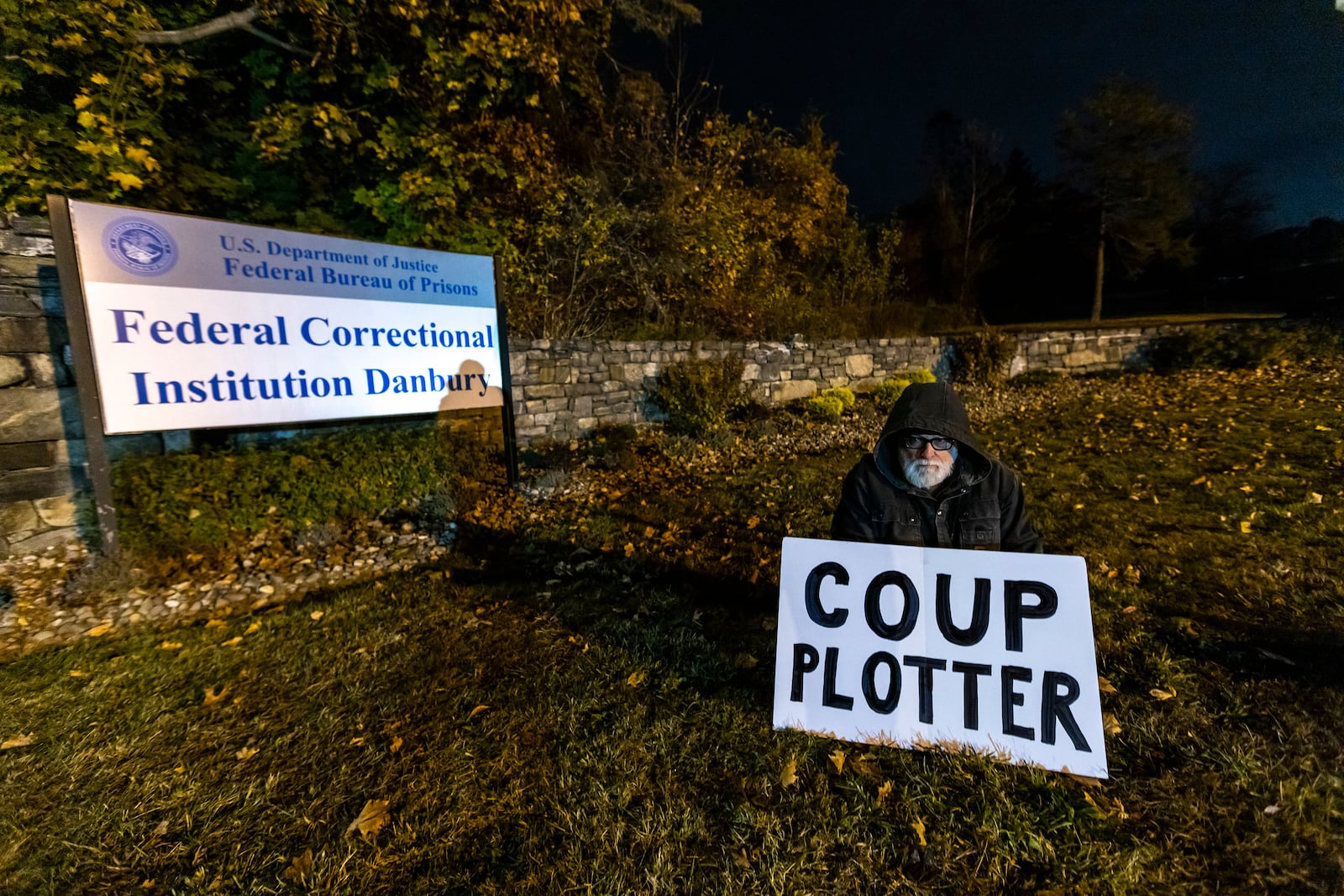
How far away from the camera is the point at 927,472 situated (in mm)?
2207

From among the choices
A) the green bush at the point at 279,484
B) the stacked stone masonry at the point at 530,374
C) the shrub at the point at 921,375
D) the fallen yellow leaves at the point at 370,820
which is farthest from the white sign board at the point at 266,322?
the shrub at the point at 921,375

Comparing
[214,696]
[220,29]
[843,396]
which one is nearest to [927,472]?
[214,696]

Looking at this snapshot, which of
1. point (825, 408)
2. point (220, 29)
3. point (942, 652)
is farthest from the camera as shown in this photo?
point (825, 408)

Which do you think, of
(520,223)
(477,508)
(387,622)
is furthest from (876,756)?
(520,223)

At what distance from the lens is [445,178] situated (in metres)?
6.88

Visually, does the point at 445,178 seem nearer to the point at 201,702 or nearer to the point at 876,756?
the point at 201,702

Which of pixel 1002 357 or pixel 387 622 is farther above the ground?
pixel 1002 357

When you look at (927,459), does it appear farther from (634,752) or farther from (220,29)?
(220,29)

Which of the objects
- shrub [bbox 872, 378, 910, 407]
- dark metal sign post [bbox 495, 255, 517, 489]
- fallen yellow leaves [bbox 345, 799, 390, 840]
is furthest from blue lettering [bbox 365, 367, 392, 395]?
shrub [bbox 872, 378, 910, 407]

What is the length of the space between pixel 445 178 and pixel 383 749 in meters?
6.85

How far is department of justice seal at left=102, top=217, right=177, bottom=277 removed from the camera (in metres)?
3.52

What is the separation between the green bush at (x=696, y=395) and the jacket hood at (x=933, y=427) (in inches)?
207

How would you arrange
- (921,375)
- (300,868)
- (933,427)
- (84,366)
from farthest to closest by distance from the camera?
(921,375) < (84,366) < (933,427) < (300,868)

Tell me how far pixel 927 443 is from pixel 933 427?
0.14 m
